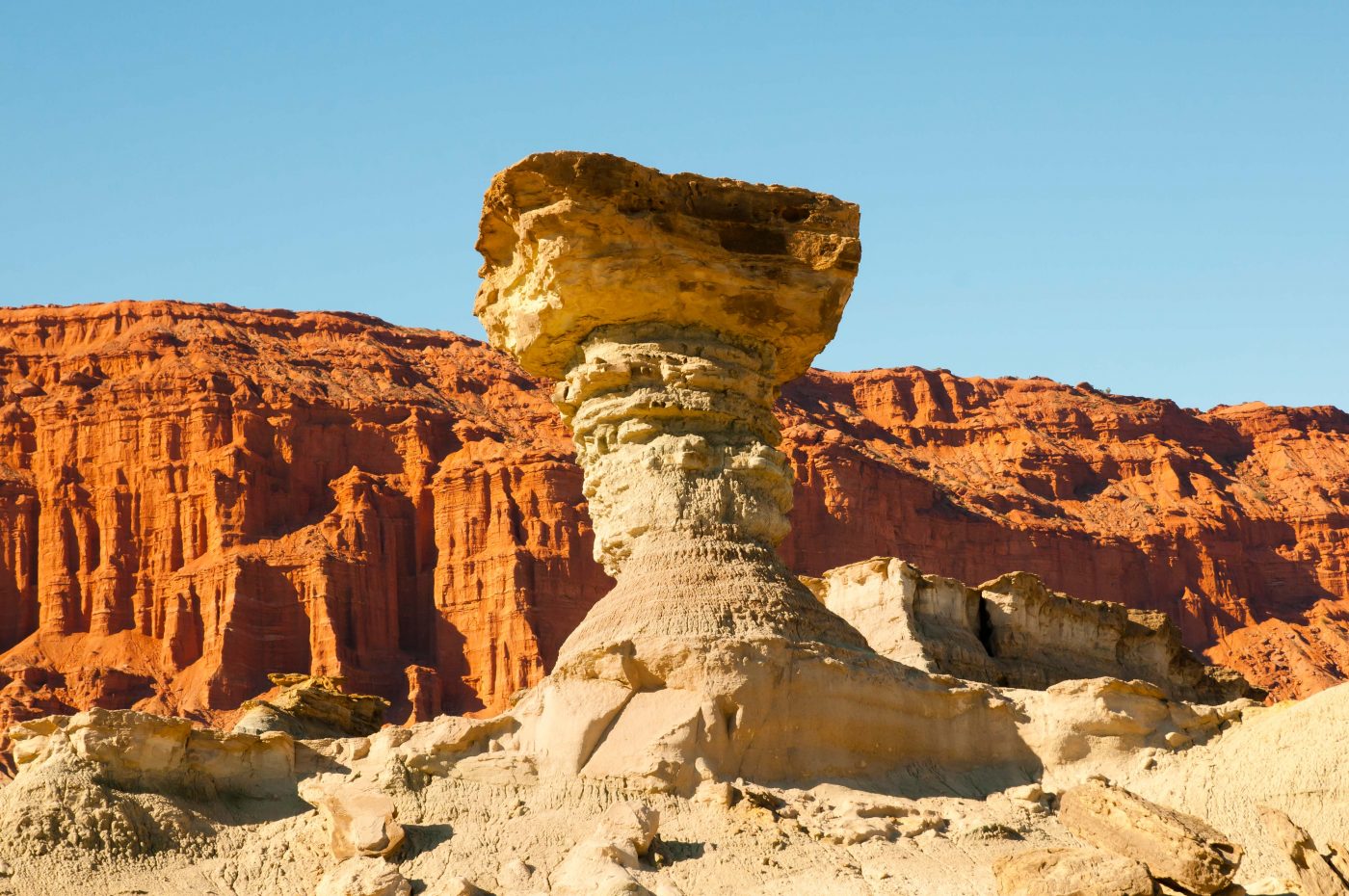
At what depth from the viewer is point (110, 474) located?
79000 millimetres

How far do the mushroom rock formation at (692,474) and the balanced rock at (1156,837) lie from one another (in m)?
3.13

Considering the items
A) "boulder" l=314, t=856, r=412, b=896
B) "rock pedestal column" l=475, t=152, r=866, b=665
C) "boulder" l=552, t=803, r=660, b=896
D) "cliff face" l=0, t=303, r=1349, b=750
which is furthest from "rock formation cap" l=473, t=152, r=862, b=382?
"cliff face" l=0, t=303, r=1349, b=750

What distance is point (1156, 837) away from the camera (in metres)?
20.2

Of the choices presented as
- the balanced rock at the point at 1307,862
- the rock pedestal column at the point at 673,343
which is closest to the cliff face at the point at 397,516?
the rock pedestal column at the point at 673,343

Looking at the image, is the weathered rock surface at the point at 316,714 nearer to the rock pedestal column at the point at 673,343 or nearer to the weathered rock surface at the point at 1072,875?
the rock pedestal column at the point at 673,343

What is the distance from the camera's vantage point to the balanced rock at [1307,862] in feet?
66.0

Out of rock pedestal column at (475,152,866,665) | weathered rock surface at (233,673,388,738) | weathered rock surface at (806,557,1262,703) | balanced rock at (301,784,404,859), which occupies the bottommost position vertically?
balanced rock at (301,784,404,859)

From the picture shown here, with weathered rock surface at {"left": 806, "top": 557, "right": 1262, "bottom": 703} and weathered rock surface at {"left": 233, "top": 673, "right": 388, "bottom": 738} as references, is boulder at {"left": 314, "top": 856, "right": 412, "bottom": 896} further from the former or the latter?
weathered rock surface at {"left": 233, "top": 673, "right": 388, "bottom": 738}

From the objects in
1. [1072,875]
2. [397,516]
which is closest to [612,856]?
[1072,875]

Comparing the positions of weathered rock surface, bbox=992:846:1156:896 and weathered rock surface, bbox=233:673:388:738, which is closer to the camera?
weathered rock surface, bbox=992:846:1156:896

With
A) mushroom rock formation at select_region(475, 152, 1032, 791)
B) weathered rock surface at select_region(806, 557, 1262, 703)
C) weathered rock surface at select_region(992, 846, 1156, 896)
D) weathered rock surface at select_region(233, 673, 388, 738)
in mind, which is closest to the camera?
weathered rock surface at select_region(992, 846, 1156, 896)

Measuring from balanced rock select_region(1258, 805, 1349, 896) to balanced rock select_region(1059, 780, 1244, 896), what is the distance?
0.47 metres

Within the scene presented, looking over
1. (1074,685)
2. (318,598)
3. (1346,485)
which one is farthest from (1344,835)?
(1346,485)

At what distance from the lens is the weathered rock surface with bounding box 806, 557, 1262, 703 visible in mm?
29734
